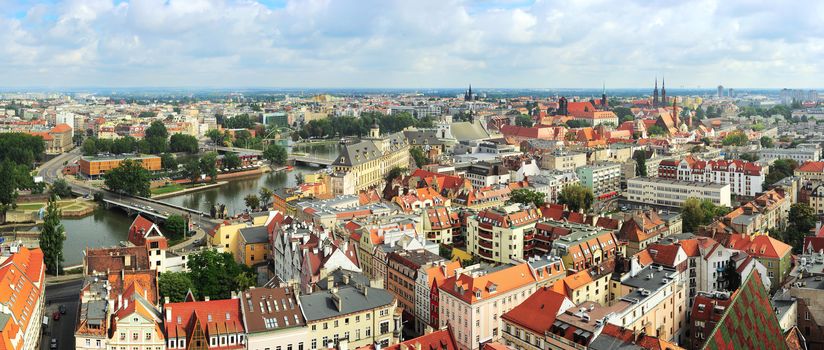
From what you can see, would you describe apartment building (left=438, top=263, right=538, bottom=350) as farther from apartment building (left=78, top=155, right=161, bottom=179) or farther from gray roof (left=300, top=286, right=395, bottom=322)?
apartment building (left=78, top=155, right=161, bottom=179)

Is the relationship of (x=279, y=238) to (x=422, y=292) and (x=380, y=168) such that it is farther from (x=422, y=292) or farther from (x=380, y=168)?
(x=380, y=168)

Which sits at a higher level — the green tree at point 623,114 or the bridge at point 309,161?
the green tree at point 623,114

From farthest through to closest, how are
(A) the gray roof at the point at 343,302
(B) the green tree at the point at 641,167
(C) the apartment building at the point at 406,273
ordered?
1. (B) the green tree at the point at 641,167
2. (C) the apartment building at the point at 406,273
3. (A) the gray roof at the point at 343,302

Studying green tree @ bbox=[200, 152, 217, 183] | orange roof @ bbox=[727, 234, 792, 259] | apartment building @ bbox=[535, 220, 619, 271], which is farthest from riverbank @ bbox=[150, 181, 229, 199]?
orange roof @ bbox=[727, 234, 792, 259]

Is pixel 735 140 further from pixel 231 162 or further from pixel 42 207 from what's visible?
pixel 42 207

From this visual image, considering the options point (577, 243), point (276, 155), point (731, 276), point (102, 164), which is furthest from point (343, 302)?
point (276, 155)

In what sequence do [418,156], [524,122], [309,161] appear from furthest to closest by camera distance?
[524,122], [309,161], [418,156]

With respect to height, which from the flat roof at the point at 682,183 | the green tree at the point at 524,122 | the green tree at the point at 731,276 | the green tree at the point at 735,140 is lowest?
the green tree at the point at 731,276

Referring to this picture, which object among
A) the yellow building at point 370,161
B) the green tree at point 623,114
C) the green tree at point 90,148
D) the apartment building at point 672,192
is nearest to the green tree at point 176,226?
the yellow building at point 370,161

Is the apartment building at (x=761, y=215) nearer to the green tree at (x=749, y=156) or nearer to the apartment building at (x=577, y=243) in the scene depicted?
the apartment building at (x=577, y=243)
